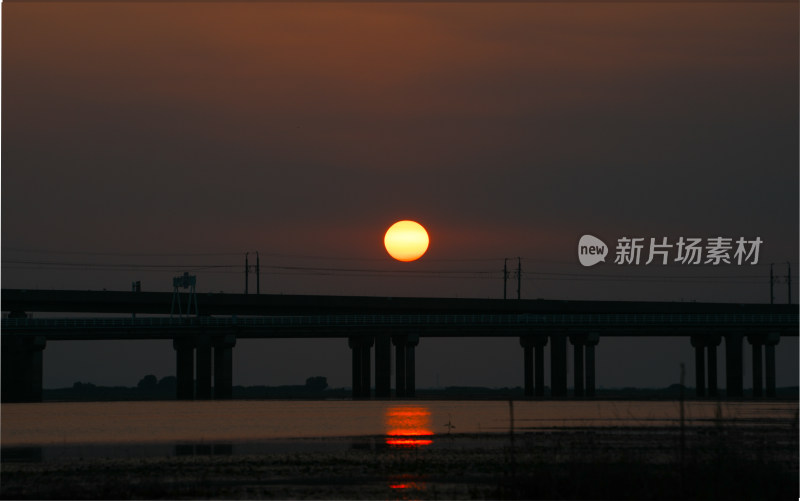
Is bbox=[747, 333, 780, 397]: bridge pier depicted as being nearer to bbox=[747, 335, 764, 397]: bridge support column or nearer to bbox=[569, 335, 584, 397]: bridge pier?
bbox=[747, 335, 764, 397]: bridge support column

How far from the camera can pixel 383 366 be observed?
160 meters

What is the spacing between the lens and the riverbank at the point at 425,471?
1391 inches

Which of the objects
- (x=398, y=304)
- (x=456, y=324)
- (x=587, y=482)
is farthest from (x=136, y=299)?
(x=587, y=482)

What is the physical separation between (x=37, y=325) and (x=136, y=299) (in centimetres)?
2987

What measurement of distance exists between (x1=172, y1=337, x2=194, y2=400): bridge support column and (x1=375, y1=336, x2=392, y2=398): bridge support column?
2294 cm

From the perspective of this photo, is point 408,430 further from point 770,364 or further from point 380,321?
point 770,364

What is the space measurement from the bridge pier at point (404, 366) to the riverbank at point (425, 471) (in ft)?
359

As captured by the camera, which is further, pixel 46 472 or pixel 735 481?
pixel 46 472

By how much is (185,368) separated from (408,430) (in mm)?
97846

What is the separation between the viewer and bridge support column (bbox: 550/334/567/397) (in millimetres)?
161875

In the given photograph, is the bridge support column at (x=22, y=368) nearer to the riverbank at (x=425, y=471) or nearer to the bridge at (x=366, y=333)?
the bridge at (x=366, y=333)

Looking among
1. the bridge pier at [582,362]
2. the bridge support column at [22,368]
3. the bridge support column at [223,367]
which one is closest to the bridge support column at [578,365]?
the bridge pier at [582,362]

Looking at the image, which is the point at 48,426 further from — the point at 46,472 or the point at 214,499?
the point at 214,499

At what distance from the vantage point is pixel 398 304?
19588cm
